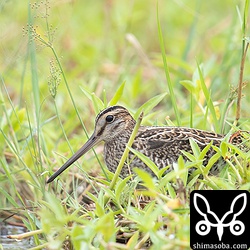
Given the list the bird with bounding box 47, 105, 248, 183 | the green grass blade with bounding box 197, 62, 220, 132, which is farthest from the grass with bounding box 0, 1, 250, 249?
the bird with bounding box 47, 105, 248, 183

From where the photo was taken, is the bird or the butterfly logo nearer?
the butterfly logo

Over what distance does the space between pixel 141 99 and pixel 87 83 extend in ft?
1.62

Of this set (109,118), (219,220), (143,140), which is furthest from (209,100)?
(219,220)

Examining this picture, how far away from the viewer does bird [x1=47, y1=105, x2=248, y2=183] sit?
4.64 meters

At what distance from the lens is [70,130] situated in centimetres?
603

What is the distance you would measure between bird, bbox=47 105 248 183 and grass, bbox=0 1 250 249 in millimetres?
109


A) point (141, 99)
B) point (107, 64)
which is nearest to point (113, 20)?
point (107, 64)

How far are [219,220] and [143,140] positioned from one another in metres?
1.20

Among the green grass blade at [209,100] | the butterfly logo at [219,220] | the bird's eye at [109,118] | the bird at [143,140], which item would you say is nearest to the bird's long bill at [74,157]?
the bird at [143,140]

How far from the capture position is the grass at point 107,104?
376cm

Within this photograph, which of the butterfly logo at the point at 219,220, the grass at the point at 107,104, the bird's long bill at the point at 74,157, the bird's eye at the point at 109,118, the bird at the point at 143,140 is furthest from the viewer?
the bird's eye at the point at 109,118

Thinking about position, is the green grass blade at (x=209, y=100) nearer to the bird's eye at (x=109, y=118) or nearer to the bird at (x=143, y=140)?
the bird at (x=143, y=140)

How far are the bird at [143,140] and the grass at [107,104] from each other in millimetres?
109

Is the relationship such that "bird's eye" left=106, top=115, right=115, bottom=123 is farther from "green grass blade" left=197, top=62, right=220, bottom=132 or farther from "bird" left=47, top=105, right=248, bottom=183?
"green grass blade" left=197, top=62, right=220, bottom=132
